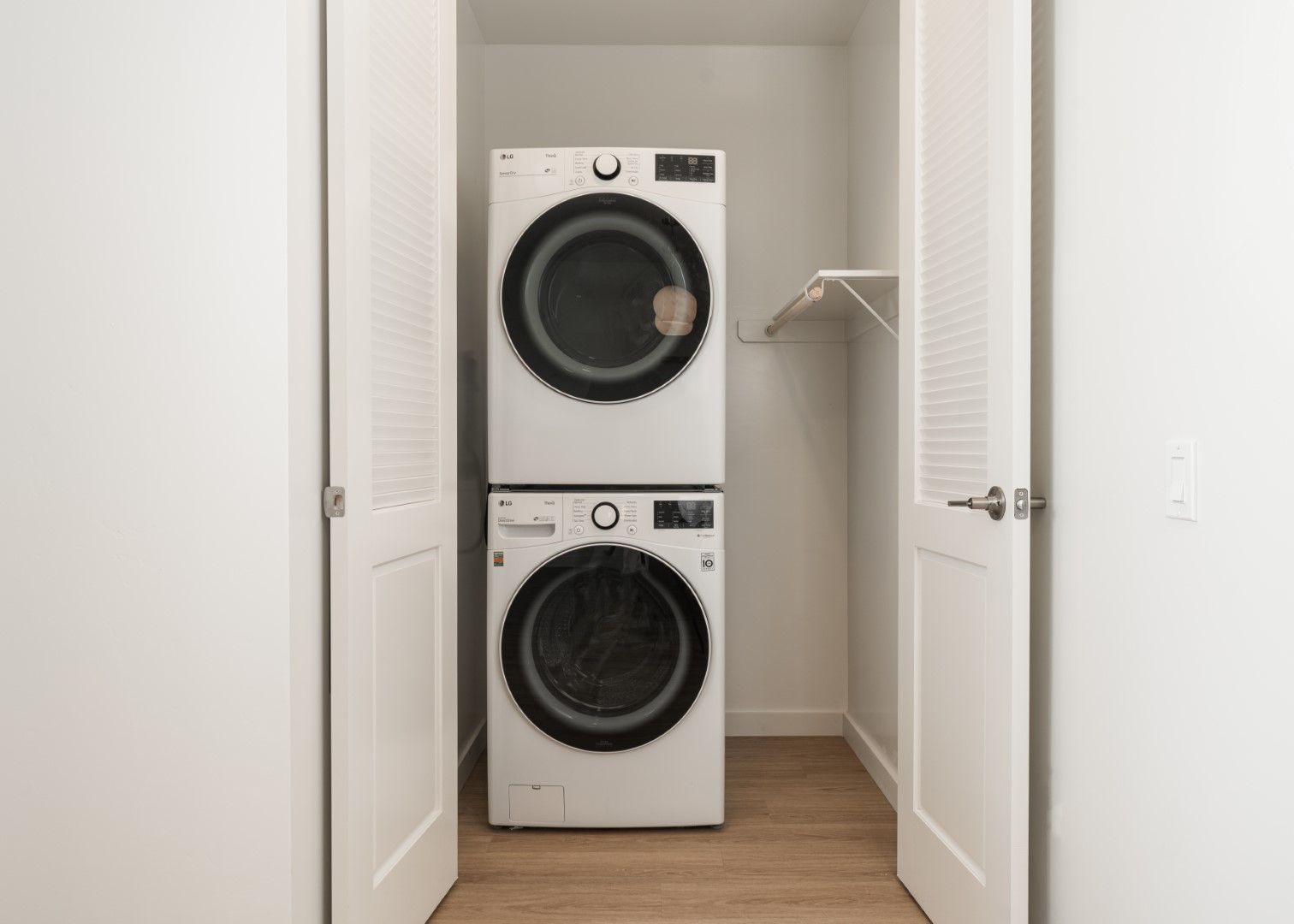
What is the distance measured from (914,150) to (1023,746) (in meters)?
1.24

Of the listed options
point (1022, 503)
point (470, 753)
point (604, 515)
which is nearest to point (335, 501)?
point (604, 515)

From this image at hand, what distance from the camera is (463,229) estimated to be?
8.75ft

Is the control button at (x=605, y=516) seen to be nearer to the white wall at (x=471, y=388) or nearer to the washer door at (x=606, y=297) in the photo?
the washer door at (x=606, y=297)

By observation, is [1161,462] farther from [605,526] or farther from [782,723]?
[782,723]

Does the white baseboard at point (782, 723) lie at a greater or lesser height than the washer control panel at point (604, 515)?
lesser

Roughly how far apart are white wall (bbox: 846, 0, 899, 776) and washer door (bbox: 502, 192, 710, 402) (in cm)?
68

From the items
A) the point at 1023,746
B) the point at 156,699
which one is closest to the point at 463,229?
the point at 156,699

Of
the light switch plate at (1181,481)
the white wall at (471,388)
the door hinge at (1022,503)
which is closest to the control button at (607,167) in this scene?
the white wall at (471,388)

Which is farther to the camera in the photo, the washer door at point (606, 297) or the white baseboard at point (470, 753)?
the white baseboard at point (470, 753)

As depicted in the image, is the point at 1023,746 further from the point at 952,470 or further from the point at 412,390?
the point at 412,390

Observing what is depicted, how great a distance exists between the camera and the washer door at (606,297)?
2.17 m

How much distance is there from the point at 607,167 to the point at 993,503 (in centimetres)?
134

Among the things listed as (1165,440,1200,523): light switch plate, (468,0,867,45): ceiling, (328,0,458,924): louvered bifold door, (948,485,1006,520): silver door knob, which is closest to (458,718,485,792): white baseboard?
(328,0,458,924): louvered bifold door

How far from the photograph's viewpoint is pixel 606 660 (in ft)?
7.14
